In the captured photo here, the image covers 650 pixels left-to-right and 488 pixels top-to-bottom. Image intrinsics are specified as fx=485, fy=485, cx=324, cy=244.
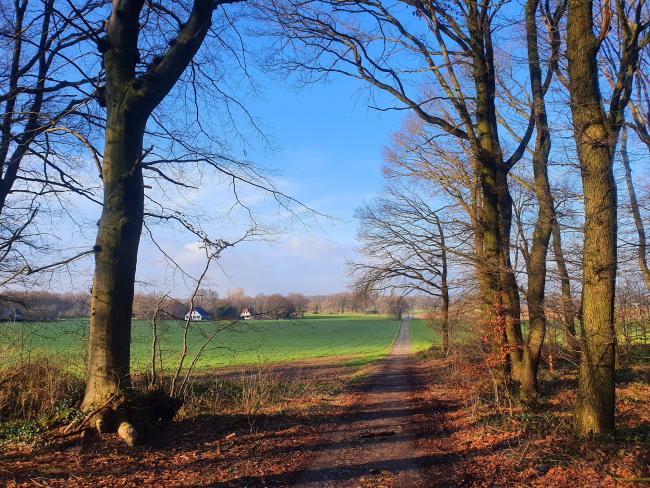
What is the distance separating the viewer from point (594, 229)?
7.05 meters

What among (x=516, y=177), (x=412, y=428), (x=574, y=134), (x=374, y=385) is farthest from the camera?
(x=374, y=385)

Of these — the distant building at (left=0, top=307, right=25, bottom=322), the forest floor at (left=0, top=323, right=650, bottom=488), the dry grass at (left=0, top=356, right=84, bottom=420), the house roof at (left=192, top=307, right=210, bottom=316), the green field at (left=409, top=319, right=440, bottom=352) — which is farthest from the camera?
the green field at (left=409, top=319, right=440, bottom=352)

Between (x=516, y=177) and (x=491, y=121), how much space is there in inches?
72.9

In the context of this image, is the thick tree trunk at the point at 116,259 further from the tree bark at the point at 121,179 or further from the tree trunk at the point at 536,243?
the tree trunk at the point at 536,243

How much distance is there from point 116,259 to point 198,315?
7.91ft

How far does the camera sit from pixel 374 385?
15977 millimetres

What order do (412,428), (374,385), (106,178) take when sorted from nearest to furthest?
1. (106,178)
2. (412,428)
3. (374,385)

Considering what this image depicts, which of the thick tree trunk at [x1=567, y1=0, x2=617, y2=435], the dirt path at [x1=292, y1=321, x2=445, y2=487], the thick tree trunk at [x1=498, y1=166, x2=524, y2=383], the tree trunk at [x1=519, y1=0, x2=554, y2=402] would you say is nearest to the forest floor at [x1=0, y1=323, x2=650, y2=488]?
the dirt path at [x1=292, y1=321, x2=445, y2=487]

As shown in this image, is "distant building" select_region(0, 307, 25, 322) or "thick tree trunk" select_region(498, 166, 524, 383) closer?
"distant building" select_region(0, 307, 25, 322)

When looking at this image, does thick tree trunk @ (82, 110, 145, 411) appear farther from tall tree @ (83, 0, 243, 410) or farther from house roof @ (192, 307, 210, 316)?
house roof @ (192, 307, 210, 316)

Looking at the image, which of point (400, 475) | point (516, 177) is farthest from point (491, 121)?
point (400, 475)

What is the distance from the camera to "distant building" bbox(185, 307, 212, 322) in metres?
8.80

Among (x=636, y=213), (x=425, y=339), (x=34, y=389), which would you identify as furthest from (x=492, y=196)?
(x=425, y=339)

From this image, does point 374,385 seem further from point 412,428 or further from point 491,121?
point 491,121
